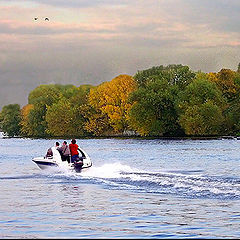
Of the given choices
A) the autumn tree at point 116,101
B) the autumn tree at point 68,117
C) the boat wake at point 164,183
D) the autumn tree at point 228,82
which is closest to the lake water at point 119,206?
the boat wake at point 164,183

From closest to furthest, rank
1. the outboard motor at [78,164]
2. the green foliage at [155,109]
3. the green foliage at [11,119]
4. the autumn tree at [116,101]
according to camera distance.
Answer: the outboard motor at [78,164]
the green foliage at [155,109]
the autumn tree at [116,101]
the green foliage at [11,119]

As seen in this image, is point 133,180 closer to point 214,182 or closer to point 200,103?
point 214,182

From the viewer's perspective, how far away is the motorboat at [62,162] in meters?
36.0

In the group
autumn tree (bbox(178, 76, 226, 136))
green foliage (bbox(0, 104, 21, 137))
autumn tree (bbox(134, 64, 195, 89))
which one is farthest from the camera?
green foliage (bbox(0, 104, 21, 137))

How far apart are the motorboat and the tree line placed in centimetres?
7301

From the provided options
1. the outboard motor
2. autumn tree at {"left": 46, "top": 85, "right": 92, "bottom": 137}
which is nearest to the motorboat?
the outboard motor

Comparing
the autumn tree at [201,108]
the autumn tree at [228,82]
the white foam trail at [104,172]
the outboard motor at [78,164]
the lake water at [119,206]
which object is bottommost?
the lake water at [119,206]

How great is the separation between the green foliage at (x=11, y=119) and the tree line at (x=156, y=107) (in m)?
22.7

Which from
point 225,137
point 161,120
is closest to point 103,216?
point 225,137

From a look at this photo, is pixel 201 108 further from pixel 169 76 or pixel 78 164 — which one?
pixel 78 164

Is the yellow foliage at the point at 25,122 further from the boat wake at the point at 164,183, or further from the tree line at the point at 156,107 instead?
the boat wake at the point at 164,183

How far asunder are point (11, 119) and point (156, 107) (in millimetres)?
59932

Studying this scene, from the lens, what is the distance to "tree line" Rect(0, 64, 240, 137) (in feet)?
367

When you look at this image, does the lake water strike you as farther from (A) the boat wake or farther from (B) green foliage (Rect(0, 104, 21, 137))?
(B) green foliage (Rect(0, 104, 21, 137))
